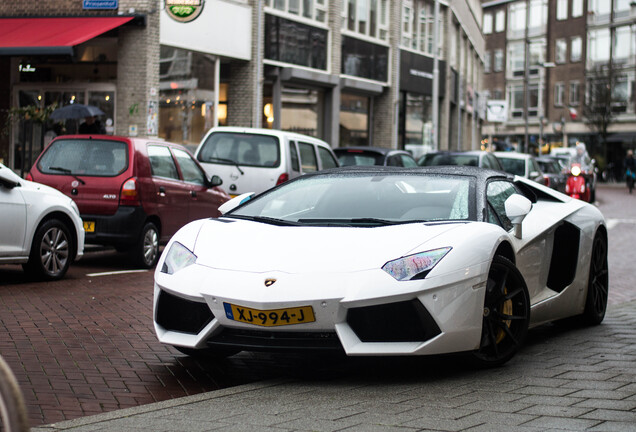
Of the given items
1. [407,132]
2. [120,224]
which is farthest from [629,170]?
[120,224]

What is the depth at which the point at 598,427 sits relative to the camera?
4.50 meters

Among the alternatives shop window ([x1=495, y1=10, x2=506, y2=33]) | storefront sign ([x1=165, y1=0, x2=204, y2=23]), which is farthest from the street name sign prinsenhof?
shop window ([x1=495, y1=10, x2=506, y2=33])

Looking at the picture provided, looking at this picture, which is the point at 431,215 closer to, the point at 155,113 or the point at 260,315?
the point at 260,315

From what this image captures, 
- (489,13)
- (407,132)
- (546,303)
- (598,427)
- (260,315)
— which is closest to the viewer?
(598,427)

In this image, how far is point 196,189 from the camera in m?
13.4

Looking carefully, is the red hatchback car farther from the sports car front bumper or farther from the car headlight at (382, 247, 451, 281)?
A: the car headlight at (382, 247, 451, 281)

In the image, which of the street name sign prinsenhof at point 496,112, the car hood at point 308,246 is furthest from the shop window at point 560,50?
the car hood at point 308,246

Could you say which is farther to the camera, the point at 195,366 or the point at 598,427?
the point at 195,366

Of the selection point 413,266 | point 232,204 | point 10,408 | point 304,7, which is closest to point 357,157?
point 304,7

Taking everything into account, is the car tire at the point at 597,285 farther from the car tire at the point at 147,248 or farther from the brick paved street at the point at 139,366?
the car tire at the point at 147,248

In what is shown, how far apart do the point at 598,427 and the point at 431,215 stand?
2.05 metres

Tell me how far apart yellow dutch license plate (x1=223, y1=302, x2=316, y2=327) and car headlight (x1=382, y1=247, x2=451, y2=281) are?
1.65 feet

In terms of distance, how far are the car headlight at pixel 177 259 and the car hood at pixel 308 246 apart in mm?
52

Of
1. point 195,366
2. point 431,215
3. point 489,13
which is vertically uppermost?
point 489,13
